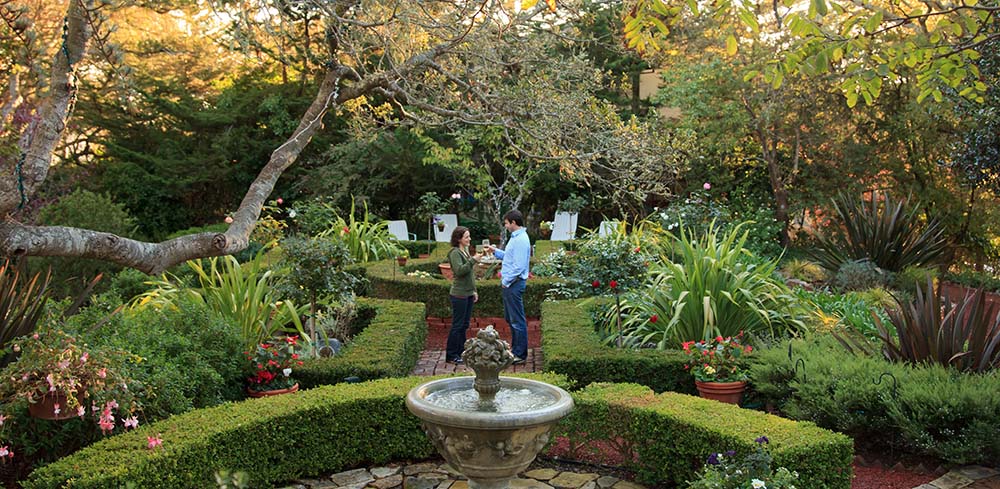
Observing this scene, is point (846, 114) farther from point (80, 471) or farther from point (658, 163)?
point (80, 471)

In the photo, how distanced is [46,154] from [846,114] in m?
14.4

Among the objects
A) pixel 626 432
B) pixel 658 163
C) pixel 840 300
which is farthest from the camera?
pixel 840 300

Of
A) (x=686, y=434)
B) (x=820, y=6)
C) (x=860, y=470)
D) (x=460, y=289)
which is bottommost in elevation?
(x=860, y=470)

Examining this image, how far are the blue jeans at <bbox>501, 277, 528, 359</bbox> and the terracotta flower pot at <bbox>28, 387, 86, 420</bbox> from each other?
13.9 ft

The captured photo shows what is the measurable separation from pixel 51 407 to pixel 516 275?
4242mm

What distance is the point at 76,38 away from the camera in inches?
139

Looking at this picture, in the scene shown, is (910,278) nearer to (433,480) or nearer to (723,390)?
(723,390)

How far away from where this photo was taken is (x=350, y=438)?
474 cm

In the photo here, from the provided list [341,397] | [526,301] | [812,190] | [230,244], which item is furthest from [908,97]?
[230,244]

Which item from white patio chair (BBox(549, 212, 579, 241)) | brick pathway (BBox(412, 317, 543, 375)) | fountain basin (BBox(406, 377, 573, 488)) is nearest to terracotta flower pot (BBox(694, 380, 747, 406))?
brick pathway (BBox(412, 317, 543, 375))

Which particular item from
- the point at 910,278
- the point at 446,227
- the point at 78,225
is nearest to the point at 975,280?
the point at 910,278

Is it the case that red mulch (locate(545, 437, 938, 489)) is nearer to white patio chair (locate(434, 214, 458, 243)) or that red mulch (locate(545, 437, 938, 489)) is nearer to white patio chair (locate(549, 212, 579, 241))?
white patio chair (locate(549, 212, 579, 241))

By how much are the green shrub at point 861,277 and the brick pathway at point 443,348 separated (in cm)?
414

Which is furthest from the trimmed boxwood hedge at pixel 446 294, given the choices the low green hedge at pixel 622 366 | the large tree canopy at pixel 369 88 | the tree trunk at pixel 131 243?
the tree trunk at pixel 131 243
